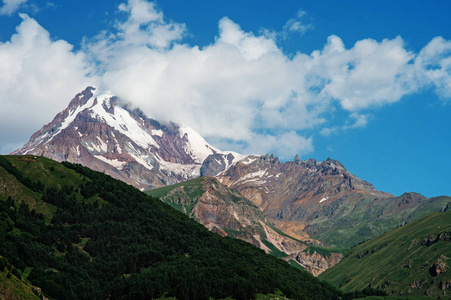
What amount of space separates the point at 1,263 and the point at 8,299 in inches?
906

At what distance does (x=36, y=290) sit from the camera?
19038 cm

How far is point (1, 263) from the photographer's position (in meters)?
183

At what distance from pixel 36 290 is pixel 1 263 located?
1734 cm

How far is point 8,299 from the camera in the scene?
164 m

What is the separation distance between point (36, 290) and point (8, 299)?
26763 millimetres

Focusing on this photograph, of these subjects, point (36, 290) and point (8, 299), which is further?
point (36, 290)

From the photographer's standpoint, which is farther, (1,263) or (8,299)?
(1,263)
